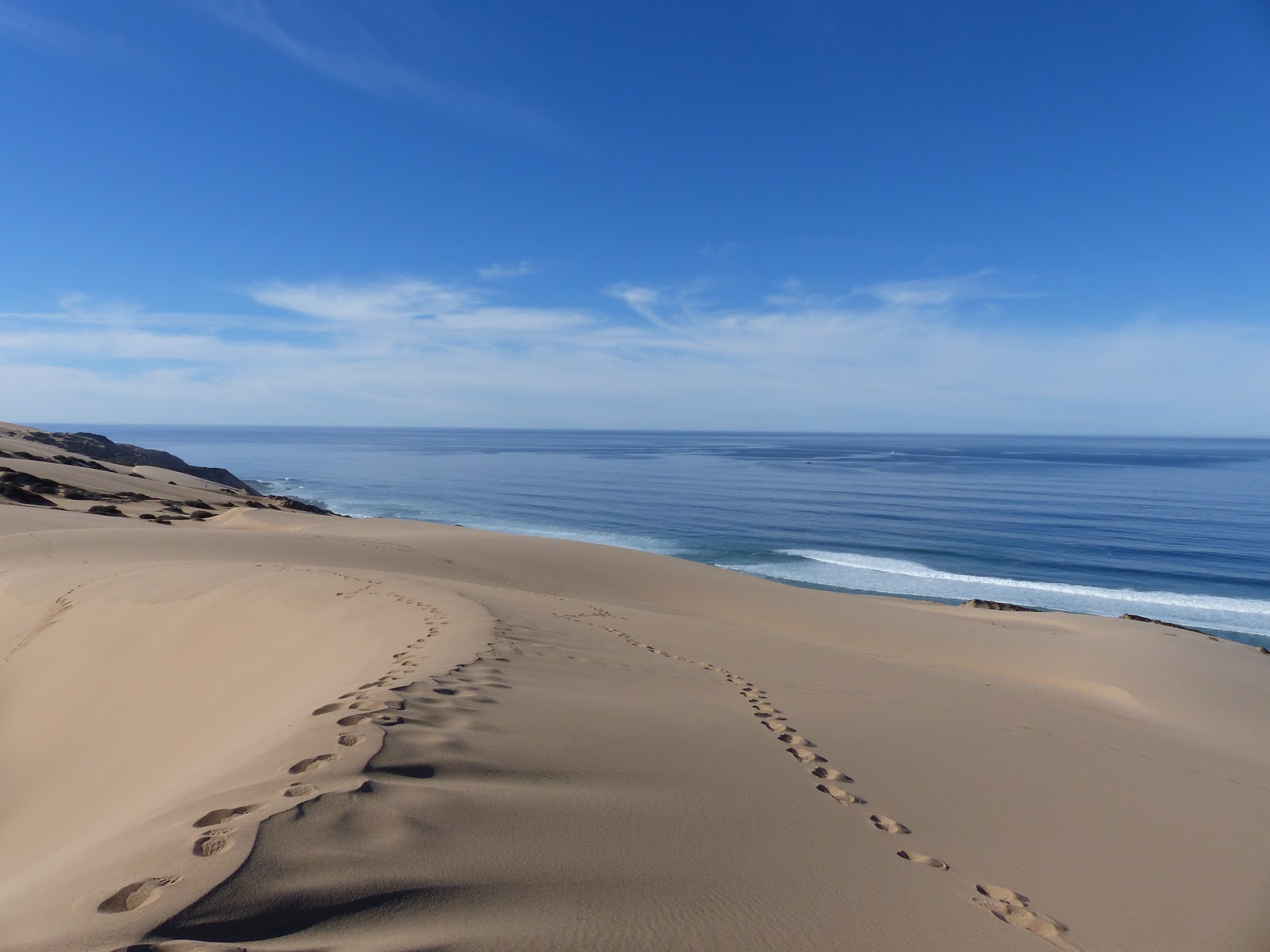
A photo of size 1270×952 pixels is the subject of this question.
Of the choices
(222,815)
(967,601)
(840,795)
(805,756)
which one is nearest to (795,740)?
(805,756)

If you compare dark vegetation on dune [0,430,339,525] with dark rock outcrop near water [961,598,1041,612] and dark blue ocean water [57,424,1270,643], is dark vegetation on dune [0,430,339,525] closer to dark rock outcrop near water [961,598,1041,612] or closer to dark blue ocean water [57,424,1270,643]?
dark blue ocean water [57,424,1270,643]

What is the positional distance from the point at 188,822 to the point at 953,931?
3284 millimetres

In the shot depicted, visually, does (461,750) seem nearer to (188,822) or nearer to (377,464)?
(188,822)

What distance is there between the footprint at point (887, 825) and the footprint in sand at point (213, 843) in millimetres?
3378

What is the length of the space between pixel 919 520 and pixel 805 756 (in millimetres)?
39324

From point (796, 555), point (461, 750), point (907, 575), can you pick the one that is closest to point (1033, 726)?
point (461, 750)

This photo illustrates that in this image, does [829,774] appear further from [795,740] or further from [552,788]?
[552,788]

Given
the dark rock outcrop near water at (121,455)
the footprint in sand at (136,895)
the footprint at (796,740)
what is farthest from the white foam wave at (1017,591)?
the dark rock outcrop near water at (121,455)

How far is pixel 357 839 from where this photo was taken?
9.20 feet

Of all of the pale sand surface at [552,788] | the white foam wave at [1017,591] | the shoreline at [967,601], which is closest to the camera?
the pale sand surface at [552,788]

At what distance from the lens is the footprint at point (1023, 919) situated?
10.7 feet

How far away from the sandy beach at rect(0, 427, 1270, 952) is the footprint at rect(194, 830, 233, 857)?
0.04 ft

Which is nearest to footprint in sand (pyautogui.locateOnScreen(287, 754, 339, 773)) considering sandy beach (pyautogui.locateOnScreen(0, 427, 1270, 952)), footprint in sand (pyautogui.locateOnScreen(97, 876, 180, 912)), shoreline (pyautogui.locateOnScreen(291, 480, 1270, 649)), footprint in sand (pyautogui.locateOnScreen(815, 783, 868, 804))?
sandy beach (pyautogui.locateOnScreen(0, 427, 1270, 952))

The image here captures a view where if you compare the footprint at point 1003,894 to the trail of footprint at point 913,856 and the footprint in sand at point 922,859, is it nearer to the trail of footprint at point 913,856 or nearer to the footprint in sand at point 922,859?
the trail of footprint at point 913,856
